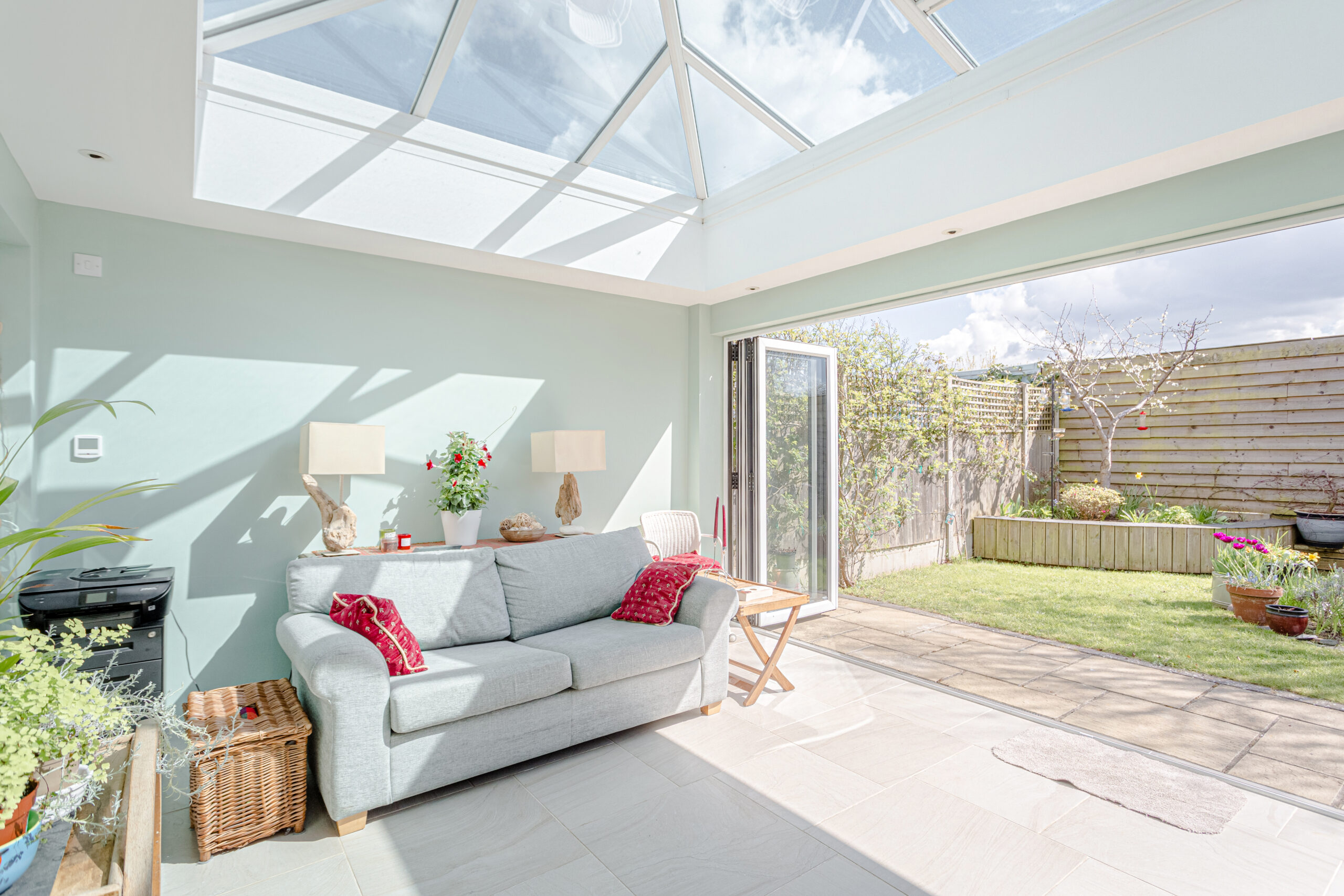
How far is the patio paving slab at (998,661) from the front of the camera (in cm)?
402

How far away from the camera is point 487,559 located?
3471 mm

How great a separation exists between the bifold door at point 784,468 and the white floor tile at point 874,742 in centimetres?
190

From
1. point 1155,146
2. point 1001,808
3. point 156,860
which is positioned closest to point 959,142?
point 1155,146

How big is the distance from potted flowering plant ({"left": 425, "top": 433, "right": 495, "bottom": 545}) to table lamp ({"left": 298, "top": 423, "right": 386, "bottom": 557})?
43cm

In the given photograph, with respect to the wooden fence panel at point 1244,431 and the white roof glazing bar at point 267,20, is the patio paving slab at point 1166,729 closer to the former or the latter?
the wooden fence panel at point 1244,431

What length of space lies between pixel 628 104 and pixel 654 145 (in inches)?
13.3

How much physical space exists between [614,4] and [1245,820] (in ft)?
14.0

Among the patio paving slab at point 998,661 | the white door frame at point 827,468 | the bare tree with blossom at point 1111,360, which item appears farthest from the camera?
the bare tree with blossom at point 1111,360

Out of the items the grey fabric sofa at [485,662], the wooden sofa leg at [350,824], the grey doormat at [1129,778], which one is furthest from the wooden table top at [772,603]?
the wooden sofa leg at [350,824]

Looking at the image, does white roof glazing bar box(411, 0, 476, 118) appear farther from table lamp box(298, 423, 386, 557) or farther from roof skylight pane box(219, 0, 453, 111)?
table lamp box(298, 423, 386, 557)

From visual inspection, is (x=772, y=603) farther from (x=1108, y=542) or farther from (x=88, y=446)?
(x=1108, y=542)

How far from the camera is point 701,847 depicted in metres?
2.36

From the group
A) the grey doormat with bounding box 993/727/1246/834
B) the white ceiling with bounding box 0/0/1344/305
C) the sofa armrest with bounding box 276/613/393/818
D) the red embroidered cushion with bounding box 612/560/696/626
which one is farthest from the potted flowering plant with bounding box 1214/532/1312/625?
→ the sofa armrest with bounding box 276/613/393/818

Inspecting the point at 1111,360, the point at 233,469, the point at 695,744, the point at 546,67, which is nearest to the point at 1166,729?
the point at 695,744
